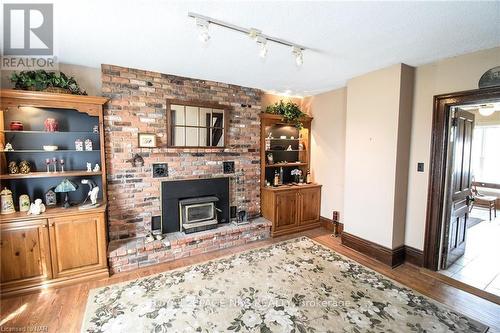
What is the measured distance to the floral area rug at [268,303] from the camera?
2041 mm

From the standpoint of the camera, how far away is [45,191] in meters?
2.90

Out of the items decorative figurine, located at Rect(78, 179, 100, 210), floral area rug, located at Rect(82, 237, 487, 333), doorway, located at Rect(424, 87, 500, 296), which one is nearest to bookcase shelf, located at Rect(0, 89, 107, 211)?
decorative figurine, located at Rect(78, 179, 100, 210)

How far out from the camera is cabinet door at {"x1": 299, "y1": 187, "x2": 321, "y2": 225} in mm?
4452

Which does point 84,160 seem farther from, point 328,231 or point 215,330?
point 328,231

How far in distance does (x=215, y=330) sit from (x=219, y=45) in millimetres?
2787

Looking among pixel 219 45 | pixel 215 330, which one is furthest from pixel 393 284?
pixel 219 45

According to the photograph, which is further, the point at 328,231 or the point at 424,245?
the point at 328,231

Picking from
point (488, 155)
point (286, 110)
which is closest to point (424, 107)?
point (286, 110)

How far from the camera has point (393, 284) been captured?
2660 mm

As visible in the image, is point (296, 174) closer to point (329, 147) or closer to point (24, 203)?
point (329, 147)

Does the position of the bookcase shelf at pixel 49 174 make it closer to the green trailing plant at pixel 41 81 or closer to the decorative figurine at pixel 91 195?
the decorative figurine at pixel 91 195

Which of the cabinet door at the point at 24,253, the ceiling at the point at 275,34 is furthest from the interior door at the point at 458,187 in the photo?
the cabinet door at the point at 24,253

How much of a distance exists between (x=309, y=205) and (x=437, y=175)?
214 cm

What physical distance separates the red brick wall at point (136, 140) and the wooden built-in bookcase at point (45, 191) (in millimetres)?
223
